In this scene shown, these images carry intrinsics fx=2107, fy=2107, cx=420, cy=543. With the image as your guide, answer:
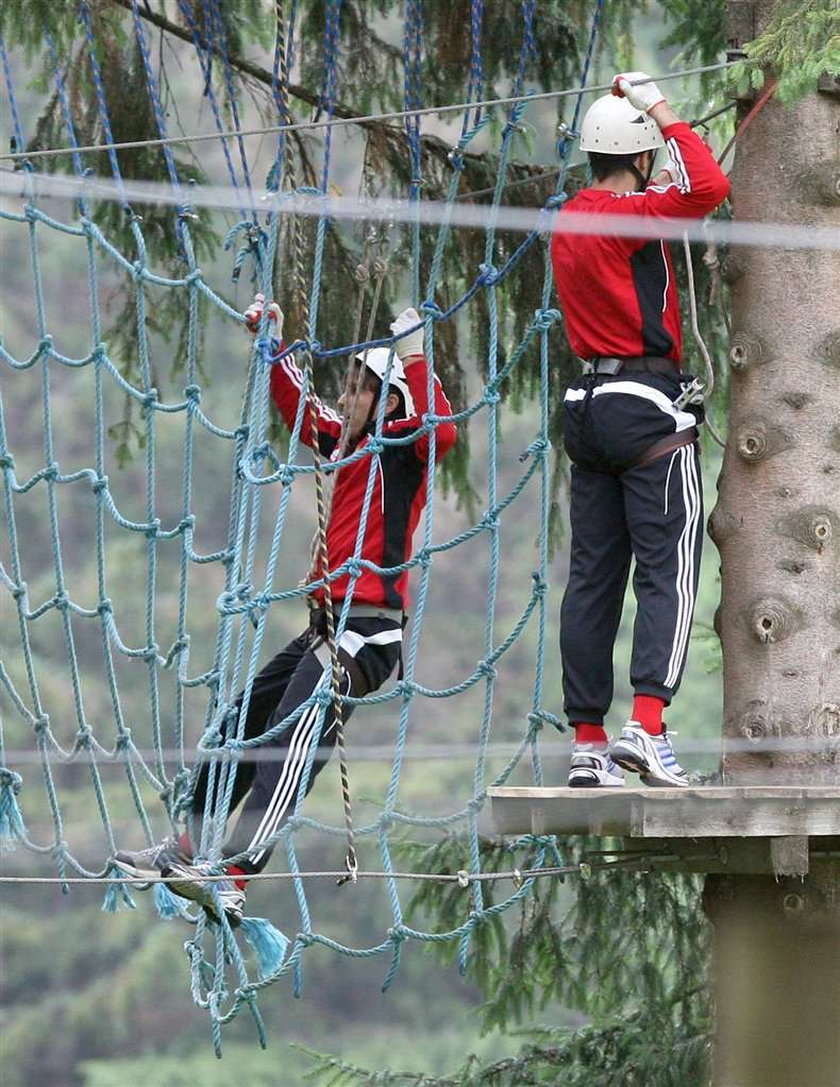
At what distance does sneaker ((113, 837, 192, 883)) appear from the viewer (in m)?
3.20

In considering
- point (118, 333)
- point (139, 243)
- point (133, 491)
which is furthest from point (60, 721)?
point (139, 243)

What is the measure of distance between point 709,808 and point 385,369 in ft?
3.24

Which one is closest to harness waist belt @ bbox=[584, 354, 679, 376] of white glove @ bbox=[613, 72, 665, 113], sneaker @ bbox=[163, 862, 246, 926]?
white glove @ bbox=[613, 72, 665, 113]

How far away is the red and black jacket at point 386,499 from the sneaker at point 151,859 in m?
0.46

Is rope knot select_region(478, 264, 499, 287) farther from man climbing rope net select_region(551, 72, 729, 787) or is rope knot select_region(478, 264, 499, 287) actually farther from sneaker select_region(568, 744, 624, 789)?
sneaker select_region(568, 744, 624, 789)

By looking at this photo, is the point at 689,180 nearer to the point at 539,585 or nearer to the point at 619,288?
the point at 619,288

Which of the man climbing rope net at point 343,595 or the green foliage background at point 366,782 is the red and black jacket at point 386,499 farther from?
the green foliage background at point 366,782

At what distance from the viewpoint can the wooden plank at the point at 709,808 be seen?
2.90m

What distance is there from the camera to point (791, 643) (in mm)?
3240

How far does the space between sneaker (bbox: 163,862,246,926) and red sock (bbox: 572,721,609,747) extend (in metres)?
0.58

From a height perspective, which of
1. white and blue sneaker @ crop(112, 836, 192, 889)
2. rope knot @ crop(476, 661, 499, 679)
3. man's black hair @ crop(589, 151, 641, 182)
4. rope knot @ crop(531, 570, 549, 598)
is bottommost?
white and blue sneaker @ crop(112, 836, 192, 889)

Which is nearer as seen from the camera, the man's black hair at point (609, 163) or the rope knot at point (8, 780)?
the man's black hair at point (609, 163)

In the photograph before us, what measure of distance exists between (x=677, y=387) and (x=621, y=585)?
1.09ft

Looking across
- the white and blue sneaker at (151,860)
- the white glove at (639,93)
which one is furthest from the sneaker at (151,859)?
the white glove at (639,93)
